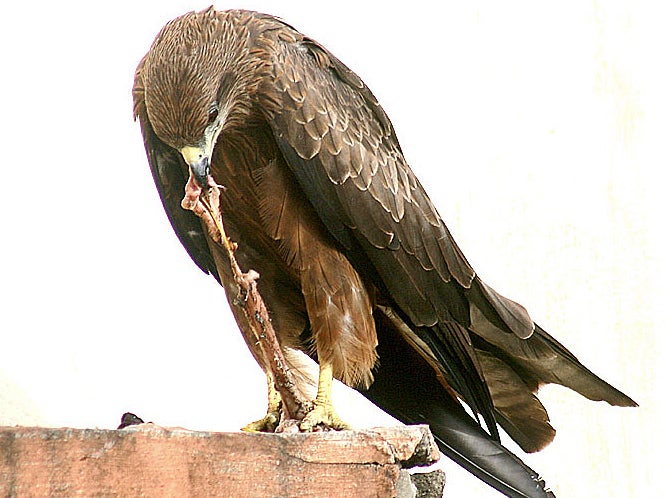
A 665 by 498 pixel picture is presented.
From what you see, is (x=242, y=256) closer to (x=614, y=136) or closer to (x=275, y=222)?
(x=275, y=222)

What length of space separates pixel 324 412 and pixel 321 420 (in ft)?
0.06

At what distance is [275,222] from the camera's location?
1773mm

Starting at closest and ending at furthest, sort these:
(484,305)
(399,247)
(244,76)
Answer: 1. (244,76)
2. (399,247)
3. (484,305)

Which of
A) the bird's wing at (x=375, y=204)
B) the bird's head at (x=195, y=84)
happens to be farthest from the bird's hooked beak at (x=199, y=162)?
the bird's wing at (x=375, y=204)

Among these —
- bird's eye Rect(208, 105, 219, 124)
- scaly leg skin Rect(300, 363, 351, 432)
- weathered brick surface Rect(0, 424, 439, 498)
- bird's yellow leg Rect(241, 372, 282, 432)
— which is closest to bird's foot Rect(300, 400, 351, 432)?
scaly leg skin Rect(300, 363, 351, 432)

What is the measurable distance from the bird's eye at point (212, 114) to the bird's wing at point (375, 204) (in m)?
0.10

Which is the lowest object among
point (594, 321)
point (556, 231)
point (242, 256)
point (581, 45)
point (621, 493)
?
point (621, 493)

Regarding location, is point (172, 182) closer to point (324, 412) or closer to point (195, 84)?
point (195, 84)

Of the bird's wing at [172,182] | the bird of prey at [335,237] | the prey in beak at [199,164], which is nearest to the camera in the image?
the prey in beak at [199,164]

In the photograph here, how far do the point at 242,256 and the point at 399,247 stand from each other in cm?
32

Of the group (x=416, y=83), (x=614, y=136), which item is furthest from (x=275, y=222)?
(x=614, y=136)

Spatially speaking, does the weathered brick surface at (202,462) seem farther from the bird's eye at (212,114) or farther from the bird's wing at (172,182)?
the bird's wing at (172,182)

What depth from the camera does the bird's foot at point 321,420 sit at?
172 centimetres

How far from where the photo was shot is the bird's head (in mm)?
1631
